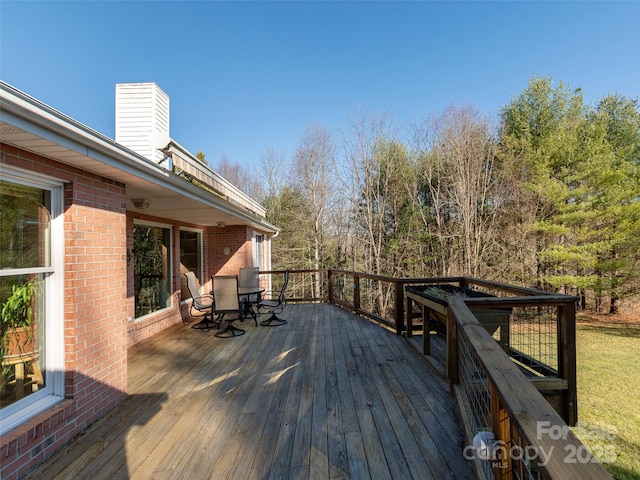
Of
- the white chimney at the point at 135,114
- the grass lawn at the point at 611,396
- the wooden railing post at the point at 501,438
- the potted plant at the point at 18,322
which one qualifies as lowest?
the grass lawn at the point at 611,396

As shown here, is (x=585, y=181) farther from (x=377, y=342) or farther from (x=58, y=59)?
(x=58, y=59)

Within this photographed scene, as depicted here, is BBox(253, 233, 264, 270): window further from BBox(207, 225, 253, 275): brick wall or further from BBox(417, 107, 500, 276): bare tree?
BBox(417, 107, 500, 276): bare tree

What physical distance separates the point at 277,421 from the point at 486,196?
40.8ft

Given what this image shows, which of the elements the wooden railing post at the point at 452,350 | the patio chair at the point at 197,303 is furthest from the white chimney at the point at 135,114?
the wooden railing post at the point at 452,350

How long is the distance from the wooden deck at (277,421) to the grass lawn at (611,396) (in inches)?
136

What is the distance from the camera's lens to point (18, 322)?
2.23 m

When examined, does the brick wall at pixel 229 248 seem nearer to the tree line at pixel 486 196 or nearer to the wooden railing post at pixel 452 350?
Answer: the wooden railing post at pixel 452 350

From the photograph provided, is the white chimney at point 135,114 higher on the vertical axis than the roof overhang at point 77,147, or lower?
higher

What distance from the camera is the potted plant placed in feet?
6.99

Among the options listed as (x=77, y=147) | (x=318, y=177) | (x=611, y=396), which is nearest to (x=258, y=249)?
(x=318, y=177)

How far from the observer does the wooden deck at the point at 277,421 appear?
202cm

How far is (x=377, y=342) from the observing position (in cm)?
474

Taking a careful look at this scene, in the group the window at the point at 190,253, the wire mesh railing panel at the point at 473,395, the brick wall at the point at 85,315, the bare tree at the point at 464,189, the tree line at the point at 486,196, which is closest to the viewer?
the wire mesh railing panel at the point at 473,395

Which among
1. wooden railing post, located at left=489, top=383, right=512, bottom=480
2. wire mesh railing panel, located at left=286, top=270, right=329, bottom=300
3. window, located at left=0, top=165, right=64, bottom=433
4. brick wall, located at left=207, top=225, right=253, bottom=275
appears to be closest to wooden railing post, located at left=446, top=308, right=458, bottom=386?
wooden railing post, located at left=489, top=383, right=512, bottom=480
